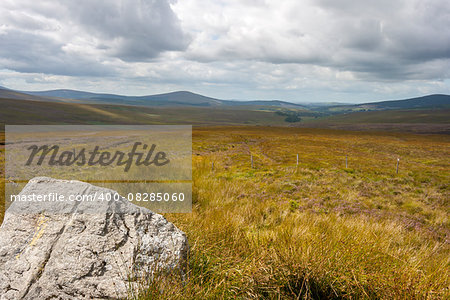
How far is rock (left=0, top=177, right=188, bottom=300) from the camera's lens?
2.90 metres

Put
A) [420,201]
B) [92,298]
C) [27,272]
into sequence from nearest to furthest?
[92,298]
[27,272]
[420,201]

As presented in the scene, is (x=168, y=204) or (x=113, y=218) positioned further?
(x=168, y=204)

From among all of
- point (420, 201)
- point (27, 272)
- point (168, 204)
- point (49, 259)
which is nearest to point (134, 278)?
point (49, 259)

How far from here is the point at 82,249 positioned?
3.09 metres

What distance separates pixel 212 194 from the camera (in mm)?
9141

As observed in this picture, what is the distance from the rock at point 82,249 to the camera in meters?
2.90

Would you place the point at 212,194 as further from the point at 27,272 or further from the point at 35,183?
the point at 27,272

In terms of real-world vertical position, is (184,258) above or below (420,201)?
above

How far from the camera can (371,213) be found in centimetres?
1147

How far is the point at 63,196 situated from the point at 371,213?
475 inches

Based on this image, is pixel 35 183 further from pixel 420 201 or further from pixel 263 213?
pixel 420 201

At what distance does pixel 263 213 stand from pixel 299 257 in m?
4.77

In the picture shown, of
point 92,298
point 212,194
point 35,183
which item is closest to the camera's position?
point 92,298

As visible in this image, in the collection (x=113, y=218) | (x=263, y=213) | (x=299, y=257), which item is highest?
(x=113, y=218)
